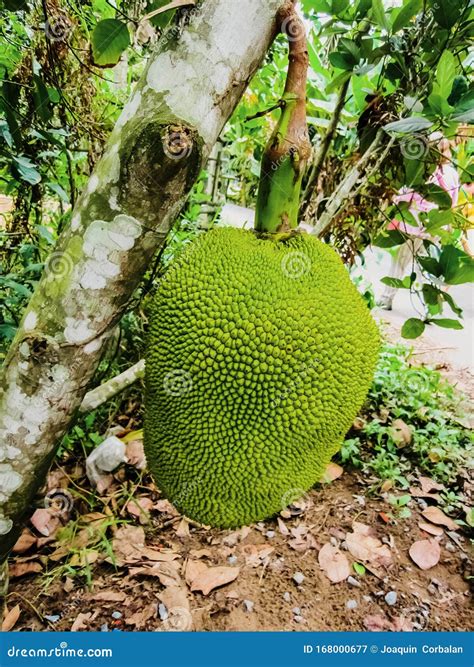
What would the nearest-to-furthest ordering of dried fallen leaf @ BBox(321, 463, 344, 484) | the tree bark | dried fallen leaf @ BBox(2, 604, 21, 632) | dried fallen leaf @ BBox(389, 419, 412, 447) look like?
the tree bark, dried fallen leaf @ BBox(2, 604, 21, 632), dried fallen leaf @ BBox(321, 463, 344, 484), dried fallen leaf @ BBox(389, 419, 412, 447)

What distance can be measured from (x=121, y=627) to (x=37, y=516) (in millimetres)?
344

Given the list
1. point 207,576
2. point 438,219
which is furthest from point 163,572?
point 438,219

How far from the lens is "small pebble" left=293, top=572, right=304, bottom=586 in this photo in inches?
38.8

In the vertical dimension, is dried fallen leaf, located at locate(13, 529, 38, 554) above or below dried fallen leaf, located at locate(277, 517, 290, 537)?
below

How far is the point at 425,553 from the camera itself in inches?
43.3

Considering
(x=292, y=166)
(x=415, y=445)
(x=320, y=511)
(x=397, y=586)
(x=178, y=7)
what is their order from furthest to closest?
(x=415, y=445)
(x=320, y=511)
(x=397, y=586)
(x=292, y=166)
(x=178, y=7)

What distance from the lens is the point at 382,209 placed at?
3.63 feet

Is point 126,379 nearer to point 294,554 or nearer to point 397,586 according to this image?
point 294,554

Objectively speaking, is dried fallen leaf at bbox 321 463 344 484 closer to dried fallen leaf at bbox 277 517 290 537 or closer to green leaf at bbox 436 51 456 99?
dried fallen leaf at bbox 277 517 290 537

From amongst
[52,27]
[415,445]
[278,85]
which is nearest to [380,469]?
[415,445]

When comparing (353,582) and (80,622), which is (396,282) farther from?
(80,622)

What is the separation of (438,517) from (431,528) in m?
0.04

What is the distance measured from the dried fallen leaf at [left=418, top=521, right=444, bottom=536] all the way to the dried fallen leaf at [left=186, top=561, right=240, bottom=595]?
481 mm

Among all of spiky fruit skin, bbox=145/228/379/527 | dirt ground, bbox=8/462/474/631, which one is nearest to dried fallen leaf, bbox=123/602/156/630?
dirt ground, bbox=8/462/474/631
